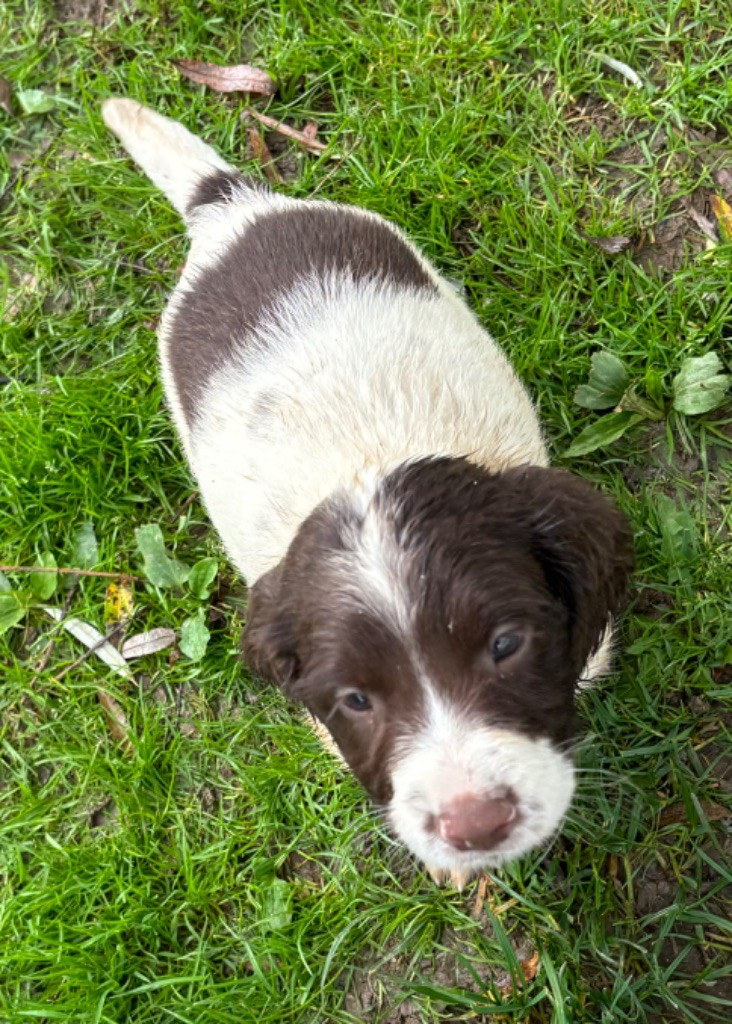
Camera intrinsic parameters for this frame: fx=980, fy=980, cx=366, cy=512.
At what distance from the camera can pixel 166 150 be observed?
4102mm

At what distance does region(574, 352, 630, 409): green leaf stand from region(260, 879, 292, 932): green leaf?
83.6 inches

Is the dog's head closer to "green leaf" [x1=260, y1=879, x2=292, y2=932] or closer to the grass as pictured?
the grass

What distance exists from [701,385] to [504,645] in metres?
1.71

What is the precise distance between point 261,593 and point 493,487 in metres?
0.75

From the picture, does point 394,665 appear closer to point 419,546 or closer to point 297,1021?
point 419,546

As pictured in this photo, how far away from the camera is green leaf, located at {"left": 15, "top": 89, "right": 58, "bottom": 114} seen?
4797 mm

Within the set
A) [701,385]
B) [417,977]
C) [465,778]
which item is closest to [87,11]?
[701,385]

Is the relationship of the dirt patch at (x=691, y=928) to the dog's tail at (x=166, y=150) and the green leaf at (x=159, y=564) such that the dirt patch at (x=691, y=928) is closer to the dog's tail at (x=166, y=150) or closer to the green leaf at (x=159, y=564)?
the green leaf at (x=159, y=564)

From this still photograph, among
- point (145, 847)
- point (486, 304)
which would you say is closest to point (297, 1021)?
point (145, 847)

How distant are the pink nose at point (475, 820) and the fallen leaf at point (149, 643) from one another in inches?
79.7

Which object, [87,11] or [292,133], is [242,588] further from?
[87,11]

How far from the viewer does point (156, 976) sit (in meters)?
3.54

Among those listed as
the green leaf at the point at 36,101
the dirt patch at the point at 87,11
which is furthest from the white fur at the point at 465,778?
the dirt patch at the point at 87,11

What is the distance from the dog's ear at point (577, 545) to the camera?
2543 mm
